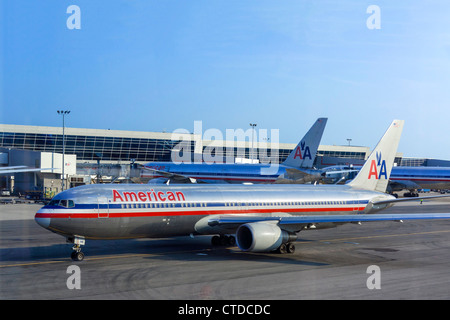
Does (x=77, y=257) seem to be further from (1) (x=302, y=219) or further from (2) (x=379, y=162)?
(2) (x=379, y=162)

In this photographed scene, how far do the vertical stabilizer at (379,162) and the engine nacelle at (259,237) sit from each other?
1077cm

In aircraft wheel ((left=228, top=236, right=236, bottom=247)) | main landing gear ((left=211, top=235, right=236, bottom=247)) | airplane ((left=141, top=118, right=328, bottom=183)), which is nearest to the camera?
main landing gear ((left=211, top=235, right=236, bottom=247))

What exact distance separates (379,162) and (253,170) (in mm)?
35646

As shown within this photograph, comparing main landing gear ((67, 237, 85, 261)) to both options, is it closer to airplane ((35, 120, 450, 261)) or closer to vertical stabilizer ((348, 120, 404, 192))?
airplane ((35, 120, 450, 261))

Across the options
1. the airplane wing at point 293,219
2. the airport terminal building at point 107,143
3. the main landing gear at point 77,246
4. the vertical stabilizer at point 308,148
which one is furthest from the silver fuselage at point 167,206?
the airport terminal building at point 107,143

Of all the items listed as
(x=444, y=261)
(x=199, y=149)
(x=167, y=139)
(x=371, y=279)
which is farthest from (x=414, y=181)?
(x=371, y=279)

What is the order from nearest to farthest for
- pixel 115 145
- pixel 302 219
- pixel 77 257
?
1. pixel 77 257
2. pixel 302 219
3. pixel 115 145

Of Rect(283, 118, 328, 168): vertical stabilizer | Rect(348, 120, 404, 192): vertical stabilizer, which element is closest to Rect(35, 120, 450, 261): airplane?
Rect(348, 120, 404, 192): vertical stabilizer

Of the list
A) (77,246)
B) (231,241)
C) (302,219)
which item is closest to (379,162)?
(302,219)

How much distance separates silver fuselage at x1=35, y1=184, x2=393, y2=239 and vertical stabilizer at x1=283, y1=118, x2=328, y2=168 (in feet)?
74.0

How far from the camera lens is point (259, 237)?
2503cm

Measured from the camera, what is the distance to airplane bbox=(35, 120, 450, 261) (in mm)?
23828

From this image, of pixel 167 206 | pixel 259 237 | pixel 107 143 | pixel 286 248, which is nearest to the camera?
pixel 259 237
